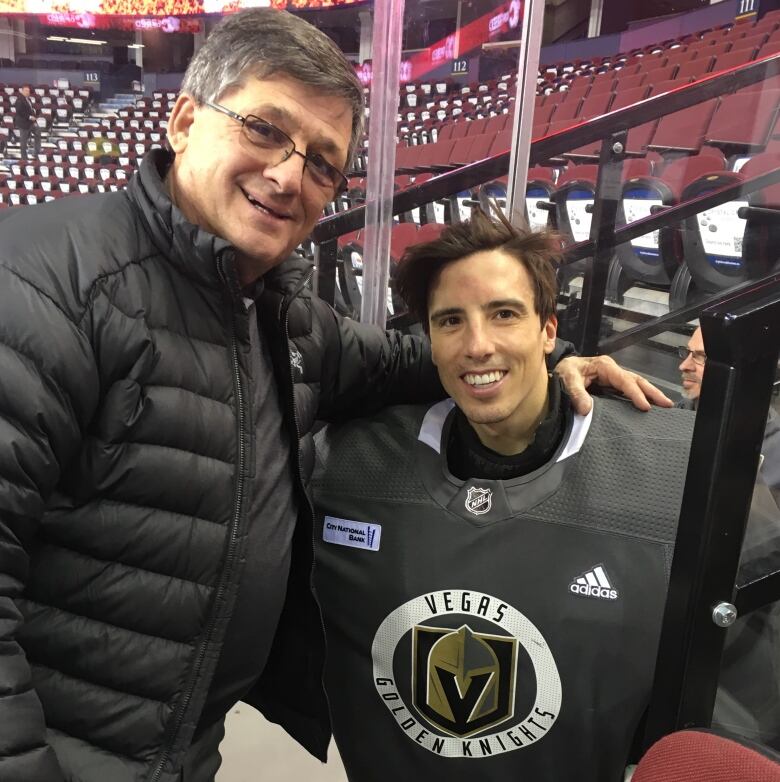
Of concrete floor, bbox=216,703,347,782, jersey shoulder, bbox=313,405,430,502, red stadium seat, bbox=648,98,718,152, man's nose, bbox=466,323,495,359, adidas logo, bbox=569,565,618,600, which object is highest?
red stadium seat, bbox=648,98,718,152

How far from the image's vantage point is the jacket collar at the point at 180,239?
0.86 m

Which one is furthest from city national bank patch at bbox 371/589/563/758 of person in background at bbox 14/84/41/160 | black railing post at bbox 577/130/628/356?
person in background at bbox 14/84/41/160

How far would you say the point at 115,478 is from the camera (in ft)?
2.65

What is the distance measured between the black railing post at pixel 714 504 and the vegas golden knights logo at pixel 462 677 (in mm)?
337

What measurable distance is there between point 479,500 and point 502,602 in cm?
17

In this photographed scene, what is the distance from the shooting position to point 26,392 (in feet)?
2.31

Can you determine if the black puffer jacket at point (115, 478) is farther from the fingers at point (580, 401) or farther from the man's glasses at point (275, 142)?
the fingers at point (580, 401)

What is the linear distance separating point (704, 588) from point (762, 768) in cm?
31

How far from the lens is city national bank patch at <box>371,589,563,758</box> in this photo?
1.14m

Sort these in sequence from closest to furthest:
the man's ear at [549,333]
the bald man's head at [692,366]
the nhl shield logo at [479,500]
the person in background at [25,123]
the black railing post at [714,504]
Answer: the black railing post at [714,504] < the nhl shield logo at [479,500] < the man's ear at [549,333] < the bald man's head at [692,366] < the person in background at [25,123]

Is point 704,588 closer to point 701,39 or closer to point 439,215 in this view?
point 439,215

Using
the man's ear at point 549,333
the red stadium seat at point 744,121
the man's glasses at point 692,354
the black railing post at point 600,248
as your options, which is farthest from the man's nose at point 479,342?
the red stadium seat at point 744,121

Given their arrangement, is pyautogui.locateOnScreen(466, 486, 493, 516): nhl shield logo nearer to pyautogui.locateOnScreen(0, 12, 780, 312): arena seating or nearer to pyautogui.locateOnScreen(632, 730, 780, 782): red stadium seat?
pyautogui.locateOnScreen(632, 730, 780, 782): red stadium seat

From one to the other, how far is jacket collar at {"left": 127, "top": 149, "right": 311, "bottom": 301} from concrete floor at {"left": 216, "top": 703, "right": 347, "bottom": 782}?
57.6 inches
